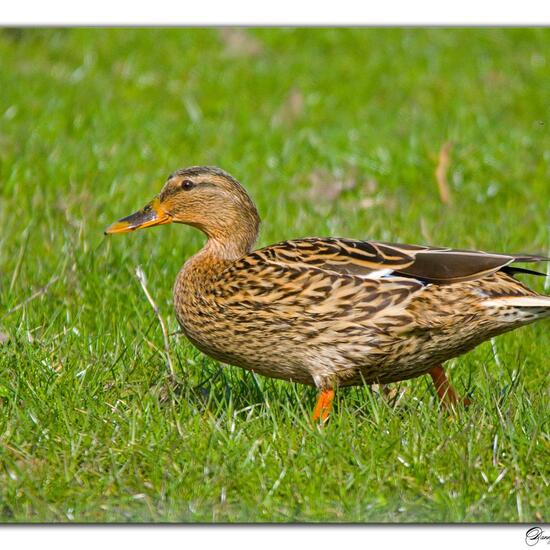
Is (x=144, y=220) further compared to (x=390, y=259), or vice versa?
(x=144, y=220)

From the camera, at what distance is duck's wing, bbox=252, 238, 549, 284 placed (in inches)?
196

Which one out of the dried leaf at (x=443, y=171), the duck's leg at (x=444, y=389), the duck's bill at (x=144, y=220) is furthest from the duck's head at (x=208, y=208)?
the dried leaf at (x=443, y=171)

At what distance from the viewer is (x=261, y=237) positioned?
746 cm

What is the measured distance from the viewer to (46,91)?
32.6 feet

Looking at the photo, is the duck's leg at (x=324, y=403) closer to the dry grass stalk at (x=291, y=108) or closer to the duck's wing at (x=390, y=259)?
the duck's wing at (x=390, y=259)

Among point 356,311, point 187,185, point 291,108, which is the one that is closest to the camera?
point 356,311

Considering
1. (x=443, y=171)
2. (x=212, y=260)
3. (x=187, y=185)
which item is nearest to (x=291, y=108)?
(x=443, y=171)

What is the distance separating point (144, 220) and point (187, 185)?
27 centimetres

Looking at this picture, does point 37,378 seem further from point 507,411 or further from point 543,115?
point 543,115

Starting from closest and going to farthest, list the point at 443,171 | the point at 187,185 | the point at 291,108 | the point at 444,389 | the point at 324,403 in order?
the point at 324,403, the point at 444,389, the point at 187,185, the point at 443,171, the point at 291,108

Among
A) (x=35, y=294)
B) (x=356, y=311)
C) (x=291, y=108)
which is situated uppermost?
(x=291, y=108)

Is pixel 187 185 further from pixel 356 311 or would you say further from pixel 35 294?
pixel 356 311

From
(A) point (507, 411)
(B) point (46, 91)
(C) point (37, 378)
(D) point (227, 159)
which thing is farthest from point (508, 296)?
(B) point (46, 91)

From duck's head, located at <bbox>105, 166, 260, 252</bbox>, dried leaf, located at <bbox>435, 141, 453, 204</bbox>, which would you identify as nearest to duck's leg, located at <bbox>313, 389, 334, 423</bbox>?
duck's head, located at <bbox>105, 166, 260, 252</bbox>
